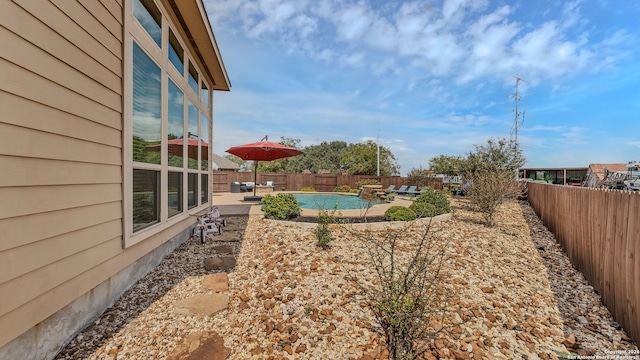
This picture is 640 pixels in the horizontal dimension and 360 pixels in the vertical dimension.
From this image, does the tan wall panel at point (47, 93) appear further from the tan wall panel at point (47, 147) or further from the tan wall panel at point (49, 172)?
the tan wall panel at point (49, 172)

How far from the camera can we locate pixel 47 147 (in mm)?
1798

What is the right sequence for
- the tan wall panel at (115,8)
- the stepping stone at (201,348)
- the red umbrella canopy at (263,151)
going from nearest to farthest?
the stepping stone at (201,348) < the tan wall panel at (115,8) < the red umbrella canopy at (263,151)

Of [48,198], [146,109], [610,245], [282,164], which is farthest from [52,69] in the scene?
[282,164]

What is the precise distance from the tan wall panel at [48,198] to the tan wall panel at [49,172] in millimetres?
40

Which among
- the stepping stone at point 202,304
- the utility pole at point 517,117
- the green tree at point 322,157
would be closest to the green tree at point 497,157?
the utility pole at point 517,117

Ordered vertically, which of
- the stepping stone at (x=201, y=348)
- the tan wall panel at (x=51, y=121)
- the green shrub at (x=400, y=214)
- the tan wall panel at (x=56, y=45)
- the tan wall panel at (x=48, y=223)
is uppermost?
the tan wall panel at (x=56, y=45)

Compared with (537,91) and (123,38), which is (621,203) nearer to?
(123,38)

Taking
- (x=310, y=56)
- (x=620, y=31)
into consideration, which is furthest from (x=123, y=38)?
(x=620, y=31)

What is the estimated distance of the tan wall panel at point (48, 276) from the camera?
1.55 metres

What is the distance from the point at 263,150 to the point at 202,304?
820 centimetres

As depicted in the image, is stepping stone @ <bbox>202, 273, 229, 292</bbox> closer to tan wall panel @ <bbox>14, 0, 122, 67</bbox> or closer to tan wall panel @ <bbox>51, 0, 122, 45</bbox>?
tan wall panel @ <bbox>14, 0, 122, 67</bbox>

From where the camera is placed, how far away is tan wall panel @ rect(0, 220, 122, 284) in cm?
154

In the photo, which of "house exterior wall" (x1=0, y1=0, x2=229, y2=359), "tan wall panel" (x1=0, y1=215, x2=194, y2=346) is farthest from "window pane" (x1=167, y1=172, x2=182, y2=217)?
"house exterior wall" (x1=0, y1=0, x2=229, y2=359)

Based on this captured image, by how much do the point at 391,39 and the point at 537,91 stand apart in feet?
43.2
